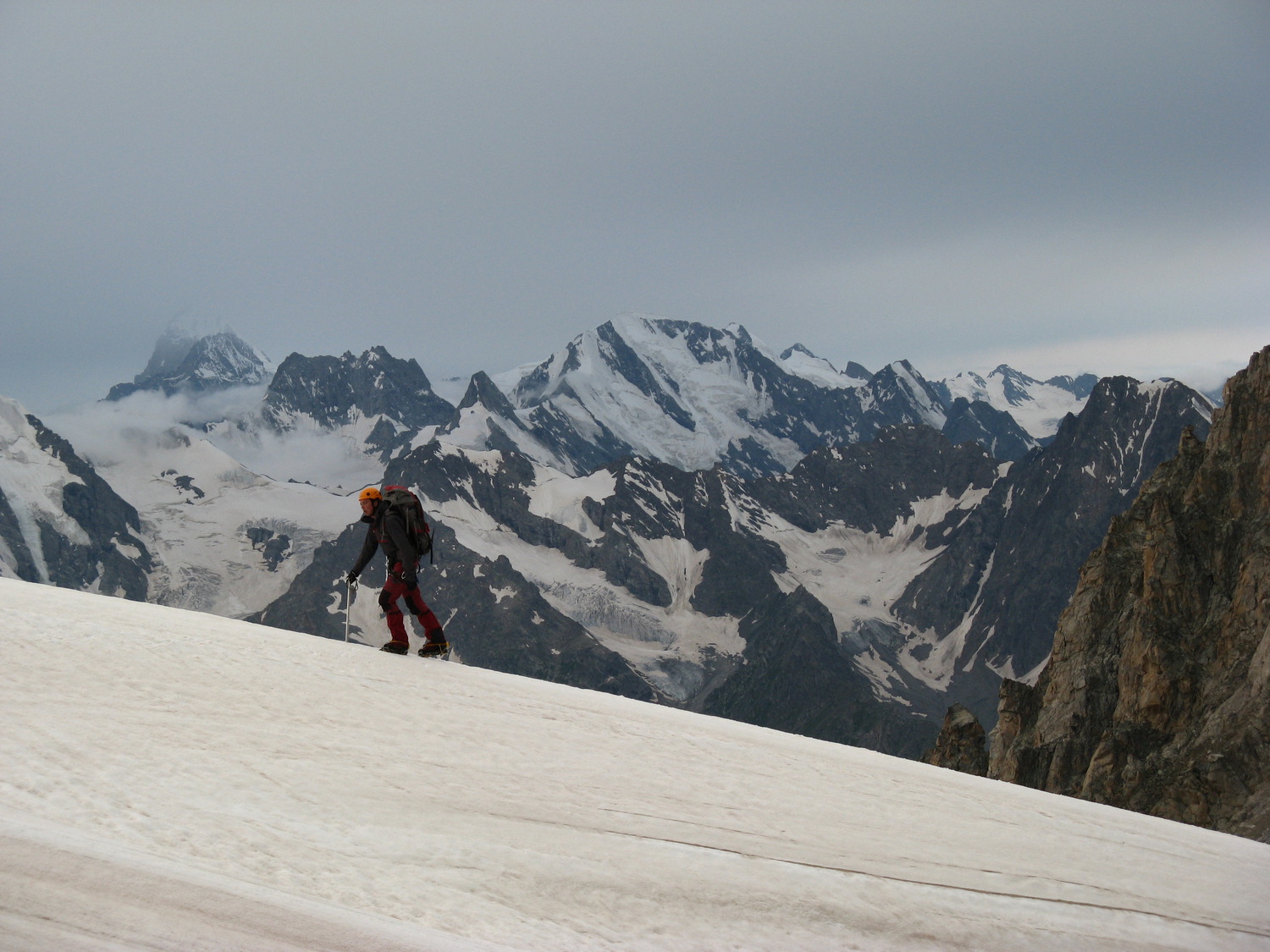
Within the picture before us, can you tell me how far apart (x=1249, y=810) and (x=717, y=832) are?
69.6 meters

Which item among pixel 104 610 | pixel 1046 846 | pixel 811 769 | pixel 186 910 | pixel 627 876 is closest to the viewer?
pixel 186 910

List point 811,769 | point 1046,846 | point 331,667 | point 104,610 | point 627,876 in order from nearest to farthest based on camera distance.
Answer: point 627,876 < point 1046,846 < point 811,769 < point 331,667 < point 104,610

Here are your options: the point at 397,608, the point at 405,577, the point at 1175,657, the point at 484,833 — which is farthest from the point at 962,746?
the point at 484,833

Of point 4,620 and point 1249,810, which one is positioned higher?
point 4,620

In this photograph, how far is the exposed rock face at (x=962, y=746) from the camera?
367ft

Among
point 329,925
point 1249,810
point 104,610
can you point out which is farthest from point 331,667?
point 1249,810

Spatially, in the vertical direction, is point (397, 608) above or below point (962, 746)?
above

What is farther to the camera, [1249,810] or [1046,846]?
[1249,810]

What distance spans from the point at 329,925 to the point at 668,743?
6.47m

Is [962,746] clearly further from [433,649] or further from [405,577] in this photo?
[405,577]

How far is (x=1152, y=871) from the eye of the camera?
10836mm

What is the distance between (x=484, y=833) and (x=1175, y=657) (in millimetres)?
105903

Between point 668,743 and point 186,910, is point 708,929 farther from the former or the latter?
point 668,743

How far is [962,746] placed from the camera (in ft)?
372
